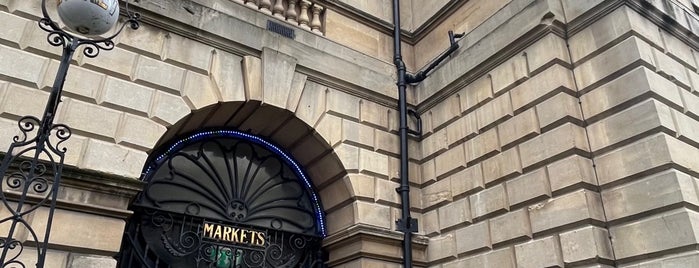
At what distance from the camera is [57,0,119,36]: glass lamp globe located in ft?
14.0

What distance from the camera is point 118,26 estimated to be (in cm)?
688

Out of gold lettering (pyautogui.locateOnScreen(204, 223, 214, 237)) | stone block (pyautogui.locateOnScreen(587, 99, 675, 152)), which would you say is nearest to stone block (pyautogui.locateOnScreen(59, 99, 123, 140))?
gold lettering (pyautogui.locateOnScreen(204, 223, 214, 237))

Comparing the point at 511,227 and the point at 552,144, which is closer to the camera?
the point at 552,144

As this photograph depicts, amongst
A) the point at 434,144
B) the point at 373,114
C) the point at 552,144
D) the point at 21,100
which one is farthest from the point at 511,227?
the point at 21,100

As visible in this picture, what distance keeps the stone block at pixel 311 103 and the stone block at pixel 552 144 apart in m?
3.19

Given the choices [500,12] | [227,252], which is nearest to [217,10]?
[227,252]

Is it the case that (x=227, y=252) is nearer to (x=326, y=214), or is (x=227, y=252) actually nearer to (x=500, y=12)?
(x=326, y=214)

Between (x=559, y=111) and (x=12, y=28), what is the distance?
6.93m

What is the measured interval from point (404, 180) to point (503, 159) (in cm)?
177

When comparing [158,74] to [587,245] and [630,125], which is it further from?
[630,125]

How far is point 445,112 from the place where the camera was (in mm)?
8656

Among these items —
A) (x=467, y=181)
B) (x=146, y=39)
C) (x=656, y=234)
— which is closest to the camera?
(x=656, y=234)

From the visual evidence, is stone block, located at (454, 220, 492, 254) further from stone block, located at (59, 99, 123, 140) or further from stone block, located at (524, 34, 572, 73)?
stone block, located at (59, 99, 123, 140)

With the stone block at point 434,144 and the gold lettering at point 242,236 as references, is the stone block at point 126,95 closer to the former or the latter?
the gold lettering at point 242,236
